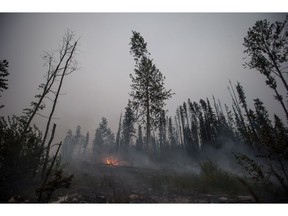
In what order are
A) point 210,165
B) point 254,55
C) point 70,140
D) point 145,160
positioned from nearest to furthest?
point 210,165 → point 254,55 → point 145,160 → point 70,140

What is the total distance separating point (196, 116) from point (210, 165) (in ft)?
107

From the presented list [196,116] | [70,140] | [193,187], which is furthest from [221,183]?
[70,140]

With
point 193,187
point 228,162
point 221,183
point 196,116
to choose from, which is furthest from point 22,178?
point 196,116

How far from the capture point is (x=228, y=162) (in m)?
23.5

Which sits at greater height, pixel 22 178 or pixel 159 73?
pixel 159 73

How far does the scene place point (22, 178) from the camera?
5.88 m

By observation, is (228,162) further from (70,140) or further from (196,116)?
(70,140)

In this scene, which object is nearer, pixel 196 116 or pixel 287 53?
pixel 287 53

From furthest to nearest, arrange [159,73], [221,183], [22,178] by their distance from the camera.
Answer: [159,73], [221,183], [22,178]

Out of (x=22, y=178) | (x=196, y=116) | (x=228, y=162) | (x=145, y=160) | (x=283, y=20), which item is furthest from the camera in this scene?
(x=196, y=116)

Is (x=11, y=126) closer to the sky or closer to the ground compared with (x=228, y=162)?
closer to the ground

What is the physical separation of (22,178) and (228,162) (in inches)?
1019

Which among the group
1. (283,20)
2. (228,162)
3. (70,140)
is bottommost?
(228,162)

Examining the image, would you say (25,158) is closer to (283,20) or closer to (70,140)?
(283,20)
